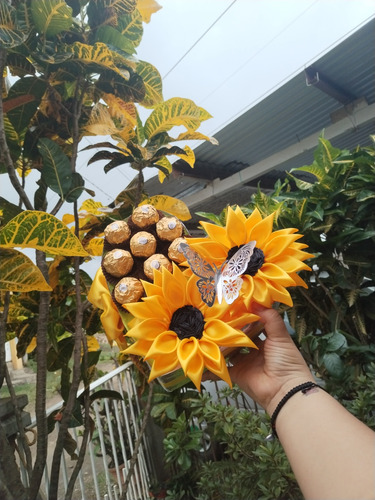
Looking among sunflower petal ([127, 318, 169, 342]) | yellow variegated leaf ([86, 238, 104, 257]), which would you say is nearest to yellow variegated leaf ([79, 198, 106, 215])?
yellow variegated leaf ([86, 238, 104, 257])

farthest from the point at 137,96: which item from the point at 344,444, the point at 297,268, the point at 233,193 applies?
the point at 233,193

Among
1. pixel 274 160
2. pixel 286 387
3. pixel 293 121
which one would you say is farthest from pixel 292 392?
pixel 274 160

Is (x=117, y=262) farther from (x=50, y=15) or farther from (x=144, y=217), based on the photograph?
(x=50, y=15)

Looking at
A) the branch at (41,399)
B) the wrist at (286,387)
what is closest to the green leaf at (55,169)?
the branch at (41,399)

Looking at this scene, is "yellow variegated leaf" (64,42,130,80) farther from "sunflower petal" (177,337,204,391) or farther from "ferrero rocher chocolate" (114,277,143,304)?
"sunflower petal" (177,337,204,391)

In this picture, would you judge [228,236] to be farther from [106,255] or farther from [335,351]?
[335,351]

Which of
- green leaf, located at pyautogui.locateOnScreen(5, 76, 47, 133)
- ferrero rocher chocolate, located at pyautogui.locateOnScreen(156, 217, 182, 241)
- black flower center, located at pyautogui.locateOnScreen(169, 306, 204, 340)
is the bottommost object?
black flower center, located at pyautogui.locateOnScreen(169, 306, 204, 340)
